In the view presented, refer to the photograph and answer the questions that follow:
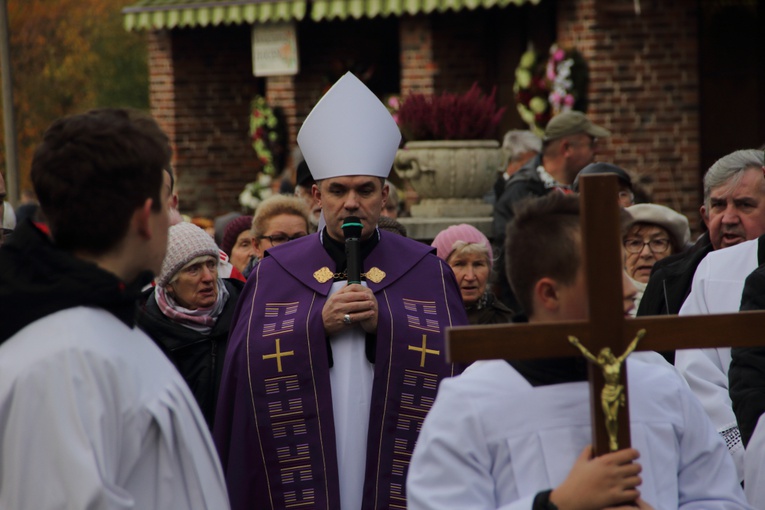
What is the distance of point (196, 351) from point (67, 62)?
24.7m

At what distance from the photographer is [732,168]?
502cm

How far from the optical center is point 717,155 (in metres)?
12.5

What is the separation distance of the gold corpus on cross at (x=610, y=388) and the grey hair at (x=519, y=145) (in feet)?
25.3

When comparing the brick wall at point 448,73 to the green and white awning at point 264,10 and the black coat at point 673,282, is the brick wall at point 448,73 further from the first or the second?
the black coat at point 673,282

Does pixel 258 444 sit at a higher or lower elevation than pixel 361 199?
lower

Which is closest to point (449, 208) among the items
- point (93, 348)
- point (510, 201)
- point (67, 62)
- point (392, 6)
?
point (510, 201)

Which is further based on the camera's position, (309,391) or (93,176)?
(309,391)

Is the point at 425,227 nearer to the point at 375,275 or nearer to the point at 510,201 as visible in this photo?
the point at 510,201

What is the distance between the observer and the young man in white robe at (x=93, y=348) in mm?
2490

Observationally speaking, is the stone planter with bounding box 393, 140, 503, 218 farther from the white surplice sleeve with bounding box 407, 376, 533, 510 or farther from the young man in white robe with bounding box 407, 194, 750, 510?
the white surplice sleeve with bounding box 407, 376, 533, 510

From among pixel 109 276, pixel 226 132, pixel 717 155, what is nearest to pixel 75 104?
pixel 226 132

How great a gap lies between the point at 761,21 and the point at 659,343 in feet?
34.1

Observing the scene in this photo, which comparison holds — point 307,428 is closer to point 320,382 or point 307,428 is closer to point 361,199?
point 320,382

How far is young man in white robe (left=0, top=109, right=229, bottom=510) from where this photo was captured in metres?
2.49
